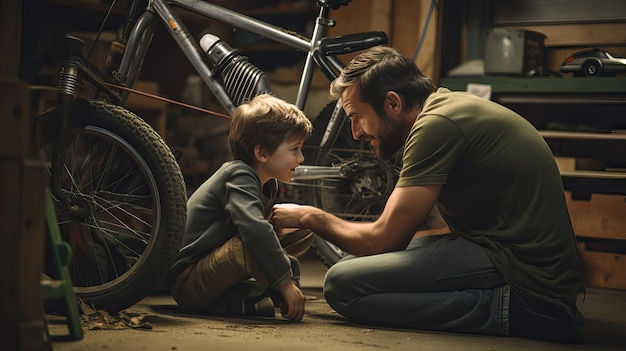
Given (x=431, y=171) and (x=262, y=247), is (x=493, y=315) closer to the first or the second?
(x=431, y=171)

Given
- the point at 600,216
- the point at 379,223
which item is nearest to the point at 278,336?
the point at 379,223

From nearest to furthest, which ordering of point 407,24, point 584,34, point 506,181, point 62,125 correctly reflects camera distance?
1. point 506,181
2. point 62,125
3. point 584,34
4. point 407,24

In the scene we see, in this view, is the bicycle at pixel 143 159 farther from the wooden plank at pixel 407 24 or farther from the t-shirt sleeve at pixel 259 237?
the wooden plank at pixel 407 24

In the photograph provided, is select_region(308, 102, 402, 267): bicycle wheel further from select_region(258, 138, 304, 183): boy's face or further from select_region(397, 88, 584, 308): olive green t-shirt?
select_region(397, 88, 584, 308): olive green t-shirt

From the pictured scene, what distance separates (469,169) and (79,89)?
207 centimetres

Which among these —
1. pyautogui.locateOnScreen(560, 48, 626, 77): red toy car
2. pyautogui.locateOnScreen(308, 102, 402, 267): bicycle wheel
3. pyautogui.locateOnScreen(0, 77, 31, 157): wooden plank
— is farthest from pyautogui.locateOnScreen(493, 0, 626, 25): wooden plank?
pyautogui.locateOnScreen(0, 77, 31, 157): wooden plank

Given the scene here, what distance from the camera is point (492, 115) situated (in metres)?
2.37

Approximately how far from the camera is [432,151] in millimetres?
2258

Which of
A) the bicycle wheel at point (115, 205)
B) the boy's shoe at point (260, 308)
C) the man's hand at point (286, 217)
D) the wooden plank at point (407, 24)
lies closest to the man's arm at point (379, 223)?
the man's hand at point (286, 217)

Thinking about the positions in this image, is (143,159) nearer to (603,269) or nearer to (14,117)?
(14,117)

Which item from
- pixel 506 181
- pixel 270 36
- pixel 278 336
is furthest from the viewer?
pixel 270 36

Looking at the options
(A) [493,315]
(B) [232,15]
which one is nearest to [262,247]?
(A) [493,315]

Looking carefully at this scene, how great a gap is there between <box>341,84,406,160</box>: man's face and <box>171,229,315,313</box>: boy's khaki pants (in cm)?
50

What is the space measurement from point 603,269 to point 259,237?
6.34 feet
